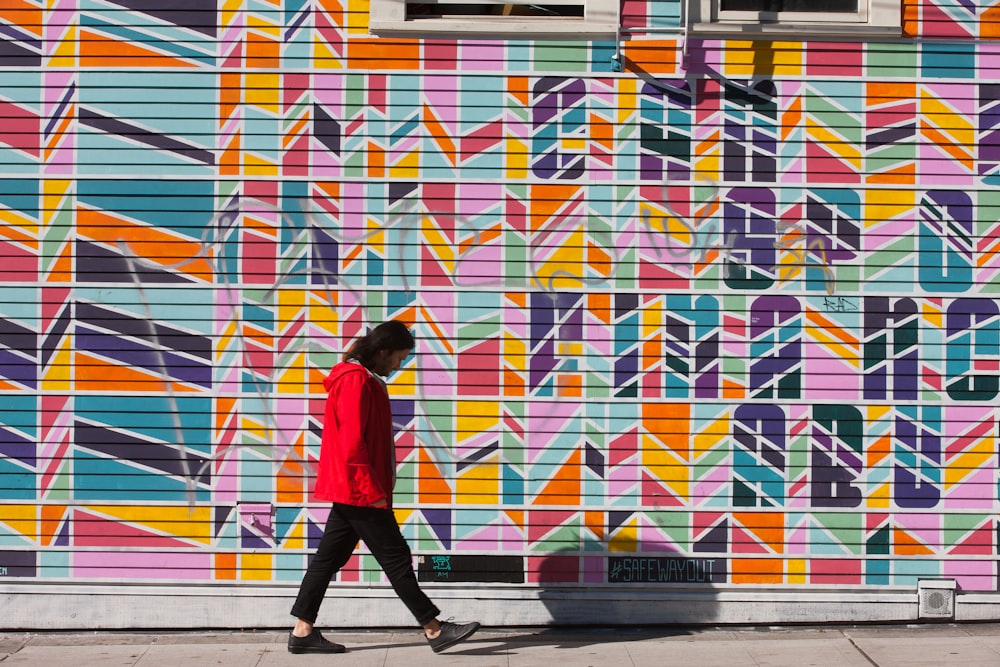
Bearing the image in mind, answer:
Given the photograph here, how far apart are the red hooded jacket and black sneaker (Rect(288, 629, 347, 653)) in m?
0.80

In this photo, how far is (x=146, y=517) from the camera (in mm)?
6363

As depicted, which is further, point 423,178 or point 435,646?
point 423,178

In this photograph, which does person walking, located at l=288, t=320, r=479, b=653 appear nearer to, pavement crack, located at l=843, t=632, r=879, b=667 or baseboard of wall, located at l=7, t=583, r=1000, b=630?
baseboard of wall, located at l=7, t=583, r=1000, b=630

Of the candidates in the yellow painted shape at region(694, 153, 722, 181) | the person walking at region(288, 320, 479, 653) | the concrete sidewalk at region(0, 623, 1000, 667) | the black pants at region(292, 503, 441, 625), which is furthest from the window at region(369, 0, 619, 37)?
the concrete sidewalk at region(0, 623, 1000, 667)

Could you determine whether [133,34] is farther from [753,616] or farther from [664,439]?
[753,616]

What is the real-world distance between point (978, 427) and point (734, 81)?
8.34 ft

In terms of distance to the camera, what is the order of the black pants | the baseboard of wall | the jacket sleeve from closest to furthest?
the jacket sleeve, the black pants, the baseboard of wall

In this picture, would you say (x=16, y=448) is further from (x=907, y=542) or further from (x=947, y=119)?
(x=947, y=119)

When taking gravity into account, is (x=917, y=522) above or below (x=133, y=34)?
below

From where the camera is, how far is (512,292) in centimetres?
638

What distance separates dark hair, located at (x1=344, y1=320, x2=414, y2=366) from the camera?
5.65 m

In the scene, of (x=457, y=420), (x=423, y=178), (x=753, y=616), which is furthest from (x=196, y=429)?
(x=753, y=616)

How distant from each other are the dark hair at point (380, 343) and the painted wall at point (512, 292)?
69cm

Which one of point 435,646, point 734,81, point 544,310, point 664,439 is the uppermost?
point 734,81
